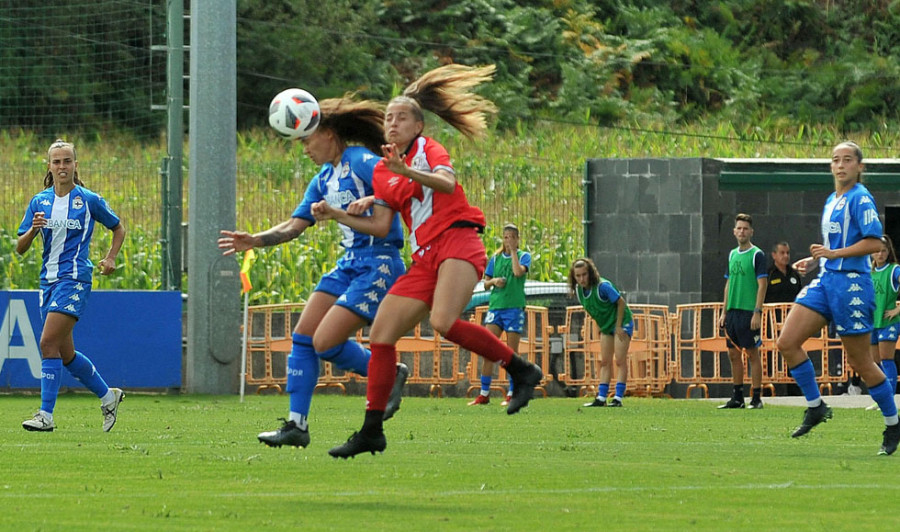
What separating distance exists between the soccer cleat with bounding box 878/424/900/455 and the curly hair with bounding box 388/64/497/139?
3382 millimetres

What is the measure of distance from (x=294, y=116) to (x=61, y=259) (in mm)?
3694

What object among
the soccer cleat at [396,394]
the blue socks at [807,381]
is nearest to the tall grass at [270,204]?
the blue socks at [807,381]

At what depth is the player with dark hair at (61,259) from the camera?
12.5 metres

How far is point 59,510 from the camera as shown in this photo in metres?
7.35

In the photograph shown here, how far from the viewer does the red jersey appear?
8.90m

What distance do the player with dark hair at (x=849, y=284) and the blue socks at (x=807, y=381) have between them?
1.99 ft

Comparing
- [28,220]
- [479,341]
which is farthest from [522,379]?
[28,220]

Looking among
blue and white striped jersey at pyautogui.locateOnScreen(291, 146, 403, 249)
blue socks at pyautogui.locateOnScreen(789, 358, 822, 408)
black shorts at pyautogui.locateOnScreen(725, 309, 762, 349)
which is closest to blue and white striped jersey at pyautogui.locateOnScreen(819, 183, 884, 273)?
blue socks at pyautogui.locateOnScreen(789, 358, 822, 408)

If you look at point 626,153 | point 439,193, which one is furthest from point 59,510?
point 626,153

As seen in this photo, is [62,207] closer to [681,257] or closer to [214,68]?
[214,68]

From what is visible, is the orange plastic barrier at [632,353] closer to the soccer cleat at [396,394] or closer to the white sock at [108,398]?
the white sock at [108,398]

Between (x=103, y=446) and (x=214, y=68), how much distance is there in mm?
10634

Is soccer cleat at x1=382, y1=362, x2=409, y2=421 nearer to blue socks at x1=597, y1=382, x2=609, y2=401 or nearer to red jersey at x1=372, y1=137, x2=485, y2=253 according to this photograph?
red jersey at x1=372, y1=137, x2=485, y2=253

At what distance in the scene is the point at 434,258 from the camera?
8.86 meters
